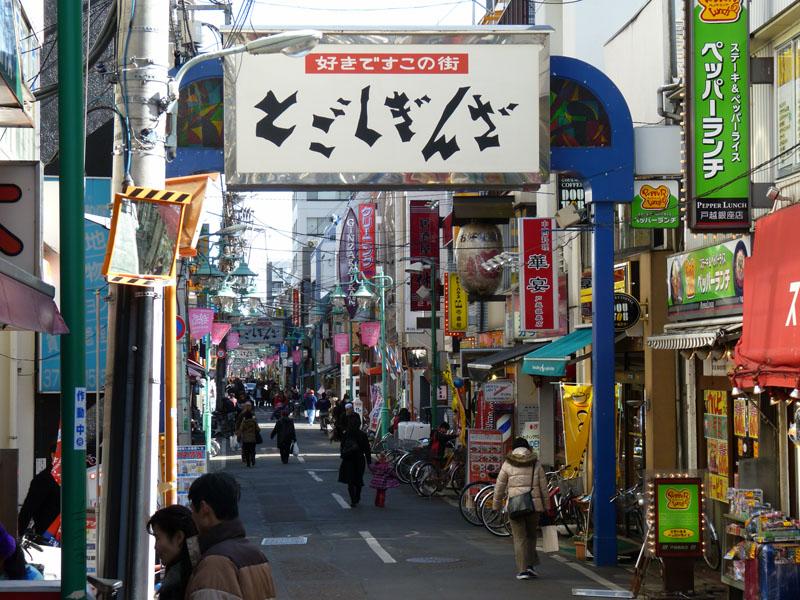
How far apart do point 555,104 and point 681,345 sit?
3.96 meters

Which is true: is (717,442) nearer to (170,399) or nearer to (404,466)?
(170,399)

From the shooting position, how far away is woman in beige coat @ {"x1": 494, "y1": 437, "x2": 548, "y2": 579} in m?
16.3

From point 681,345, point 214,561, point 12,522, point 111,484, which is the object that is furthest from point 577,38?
point 214,561

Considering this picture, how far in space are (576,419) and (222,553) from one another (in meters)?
15.4

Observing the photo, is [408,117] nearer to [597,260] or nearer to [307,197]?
[597,260]

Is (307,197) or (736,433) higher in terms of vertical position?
(307,197)

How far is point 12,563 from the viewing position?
8.73 meters

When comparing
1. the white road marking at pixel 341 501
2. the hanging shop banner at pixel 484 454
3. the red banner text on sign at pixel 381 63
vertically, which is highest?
the red banner text on sign at pixel 381 63

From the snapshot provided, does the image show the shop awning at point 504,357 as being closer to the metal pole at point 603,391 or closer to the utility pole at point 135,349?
the metal pole at point 603,391

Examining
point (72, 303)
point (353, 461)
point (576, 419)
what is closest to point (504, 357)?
point (353, 461)

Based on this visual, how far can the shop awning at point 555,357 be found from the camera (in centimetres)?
2275

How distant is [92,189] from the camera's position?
53.1ft

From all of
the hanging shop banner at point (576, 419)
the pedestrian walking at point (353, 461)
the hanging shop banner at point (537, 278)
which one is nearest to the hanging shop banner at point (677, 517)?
the hanging shop banner at point (576, 419)

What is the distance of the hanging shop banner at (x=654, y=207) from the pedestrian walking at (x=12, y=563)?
40.9 ft
